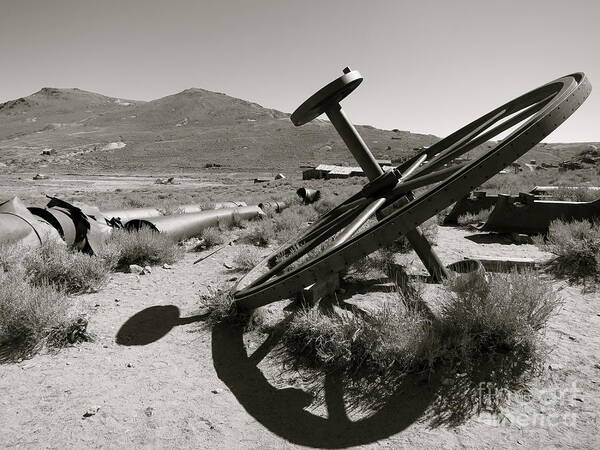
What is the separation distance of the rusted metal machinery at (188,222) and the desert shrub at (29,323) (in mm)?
3122

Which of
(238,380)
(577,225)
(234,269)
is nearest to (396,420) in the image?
(238,380)

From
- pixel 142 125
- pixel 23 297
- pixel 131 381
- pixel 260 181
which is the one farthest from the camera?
pixel 142 125

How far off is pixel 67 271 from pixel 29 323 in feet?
4.78

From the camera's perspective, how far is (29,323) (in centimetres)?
322

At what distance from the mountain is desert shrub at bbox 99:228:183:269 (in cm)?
3540

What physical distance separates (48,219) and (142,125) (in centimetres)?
8912

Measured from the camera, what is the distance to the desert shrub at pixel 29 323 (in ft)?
10.4

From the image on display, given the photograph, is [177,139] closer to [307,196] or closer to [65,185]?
[65,185]

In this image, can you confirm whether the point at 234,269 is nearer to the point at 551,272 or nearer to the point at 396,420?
the point at 396,420

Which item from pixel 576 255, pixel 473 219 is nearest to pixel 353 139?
pixel 576 255

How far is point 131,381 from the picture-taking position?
2.79 meters

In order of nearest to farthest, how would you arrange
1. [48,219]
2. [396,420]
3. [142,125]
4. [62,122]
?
[396,420], [48,219], [142,125], [62,122]

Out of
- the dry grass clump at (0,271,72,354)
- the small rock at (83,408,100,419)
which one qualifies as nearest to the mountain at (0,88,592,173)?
the dry grass clump at (0,271,72,354)

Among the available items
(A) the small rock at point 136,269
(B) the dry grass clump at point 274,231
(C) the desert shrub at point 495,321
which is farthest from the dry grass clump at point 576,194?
(A) the small rock at point 136,269
